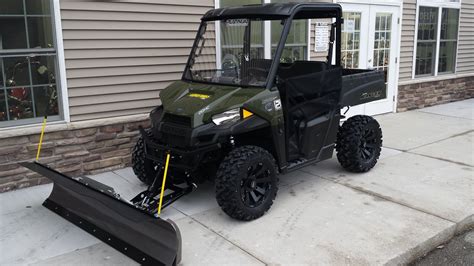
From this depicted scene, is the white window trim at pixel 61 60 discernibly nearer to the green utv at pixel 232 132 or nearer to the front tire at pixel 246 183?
the green utv at pixel 232 132

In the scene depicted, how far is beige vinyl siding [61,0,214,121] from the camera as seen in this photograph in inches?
199

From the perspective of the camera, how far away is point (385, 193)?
187 inches

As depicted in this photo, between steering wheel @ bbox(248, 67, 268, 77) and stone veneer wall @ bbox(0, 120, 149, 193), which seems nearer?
steering wheel @ bbox(248, 67, 268, 77)

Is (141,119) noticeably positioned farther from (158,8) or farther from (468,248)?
(468,248)

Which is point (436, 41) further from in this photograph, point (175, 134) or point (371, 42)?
point (175, 134)

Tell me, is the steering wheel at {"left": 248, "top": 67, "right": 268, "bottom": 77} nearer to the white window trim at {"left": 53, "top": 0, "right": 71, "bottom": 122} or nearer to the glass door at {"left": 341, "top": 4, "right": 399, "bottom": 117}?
the white window trim at {"left": 53, "top": 0, "right": 71, "bottom": 122}

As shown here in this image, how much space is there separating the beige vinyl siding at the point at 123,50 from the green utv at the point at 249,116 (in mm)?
942

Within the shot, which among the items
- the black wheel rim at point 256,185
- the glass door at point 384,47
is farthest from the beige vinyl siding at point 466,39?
the black wheel rim at point 256,185

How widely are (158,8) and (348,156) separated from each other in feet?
9.83

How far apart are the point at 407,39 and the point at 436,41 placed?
1282 millimetres

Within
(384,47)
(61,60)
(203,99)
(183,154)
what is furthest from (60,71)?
(384,47)

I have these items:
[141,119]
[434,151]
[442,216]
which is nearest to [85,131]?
[141,119]

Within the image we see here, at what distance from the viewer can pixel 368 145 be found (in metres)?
5.45

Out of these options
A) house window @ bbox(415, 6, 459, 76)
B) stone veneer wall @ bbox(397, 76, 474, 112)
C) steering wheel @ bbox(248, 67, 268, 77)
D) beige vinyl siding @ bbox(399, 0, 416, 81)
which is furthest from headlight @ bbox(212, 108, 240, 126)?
house window @ bbox(415, 6, 459, 76)
